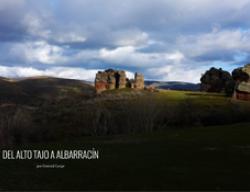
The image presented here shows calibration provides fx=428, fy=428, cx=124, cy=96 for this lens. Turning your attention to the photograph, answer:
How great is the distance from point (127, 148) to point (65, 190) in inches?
564

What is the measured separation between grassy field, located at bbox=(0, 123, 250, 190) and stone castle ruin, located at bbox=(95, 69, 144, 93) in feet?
468

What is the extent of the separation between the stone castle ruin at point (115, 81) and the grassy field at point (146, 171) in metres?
143

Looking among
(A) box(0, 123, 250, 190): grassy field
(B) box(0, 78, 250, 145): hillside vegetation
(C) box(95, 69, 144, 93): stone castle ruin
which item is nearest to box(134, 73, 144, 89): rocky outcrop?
(C) box(95, 69, 144, 93): stone castle ruin

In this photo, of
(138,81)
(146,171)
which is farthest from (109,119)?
(138,81)

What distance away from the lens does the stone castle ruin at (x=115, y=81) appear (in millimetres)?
173250

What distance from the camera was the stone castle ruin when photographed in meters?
173

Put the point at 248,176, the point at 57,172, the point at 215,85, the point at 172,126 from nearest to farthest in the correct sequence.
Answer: the point at 248,176
the point at 57,172
the point at 172,126
the point at 215,85

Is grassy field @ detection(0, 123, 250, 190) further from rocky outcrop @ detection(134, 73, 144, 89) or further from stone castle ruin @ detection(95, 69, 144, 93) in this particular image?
stone castle ruin @ detection(95, 69, 144, 93)

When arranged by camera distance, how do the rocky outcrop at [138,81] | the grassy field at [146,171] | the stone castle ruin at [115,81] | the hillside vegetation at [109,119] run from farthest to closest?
the stone castle ruin at [115,81]
the rocky outcrop at [138,81]
the hillside vegetation at [109,119]
the grassy field at [146,171]

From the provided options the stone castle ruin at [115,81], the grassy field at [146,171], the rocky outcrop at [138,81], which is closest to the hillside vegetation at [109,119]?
the grassy field at [146,171]

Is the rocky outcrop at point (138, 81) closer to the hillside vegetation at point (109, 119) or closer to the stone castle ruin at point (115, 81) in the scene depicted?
the stone castle ruin at point (115, 81)

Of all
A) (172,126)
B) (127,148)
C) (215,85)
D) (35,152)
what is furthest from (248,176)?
(215,85)

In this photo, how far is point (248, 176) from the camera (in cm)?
1909

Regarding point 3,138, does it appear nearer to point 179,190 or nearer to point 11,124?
point 11,124
